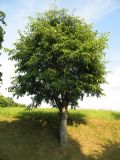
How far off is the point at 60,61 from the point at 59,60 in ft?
2.19

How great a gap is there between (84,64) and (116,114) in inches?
517

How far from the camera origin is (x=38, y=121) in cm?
4278

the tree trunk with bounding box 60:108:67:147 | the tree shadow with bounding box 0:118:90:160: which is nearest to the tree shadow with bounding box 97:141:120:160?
the tree shadow with bounding box 0:118:90:160

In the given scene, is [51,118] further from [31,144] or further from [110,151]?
[110,151]

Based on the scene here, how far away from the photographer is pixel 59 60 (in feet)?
124

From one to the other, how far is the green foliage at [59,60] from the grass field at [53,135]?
3545 mm

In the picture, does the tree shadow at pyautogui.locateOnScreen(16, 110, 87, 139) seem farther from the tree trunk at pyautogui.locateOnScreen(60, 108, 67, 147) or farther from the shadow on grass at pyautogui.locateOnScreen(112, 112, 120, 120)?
the shadow on grass at pyautogui.locateOnScreen(112, 112, 120, 120)

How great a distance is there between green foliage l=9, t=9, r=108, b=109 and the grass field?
354 centimetres

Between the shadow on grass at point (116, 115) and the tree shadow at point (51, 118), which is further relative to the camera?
the shadow on grass at point (116, 115)

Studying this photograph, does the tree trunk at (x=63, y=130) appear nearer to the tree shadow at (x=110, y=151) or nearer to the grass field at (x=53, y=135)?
the grass field at (x=53, y=135)

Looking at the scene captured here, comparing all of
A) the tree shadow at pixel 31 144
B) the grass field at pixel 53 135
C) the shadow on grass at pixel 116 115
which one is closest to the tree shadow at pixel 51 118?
the grass field at pixel 53 135

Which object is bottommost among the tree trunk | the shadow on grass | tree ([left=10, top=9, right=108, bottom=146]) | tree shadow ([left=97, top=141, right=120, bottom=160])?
tree shadow ([left=97, top=141, right=120, bottom=160])

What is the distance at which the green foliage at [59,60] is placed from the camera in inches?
1476

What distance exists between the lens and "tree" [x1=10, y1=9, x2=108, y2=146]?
123 ft
